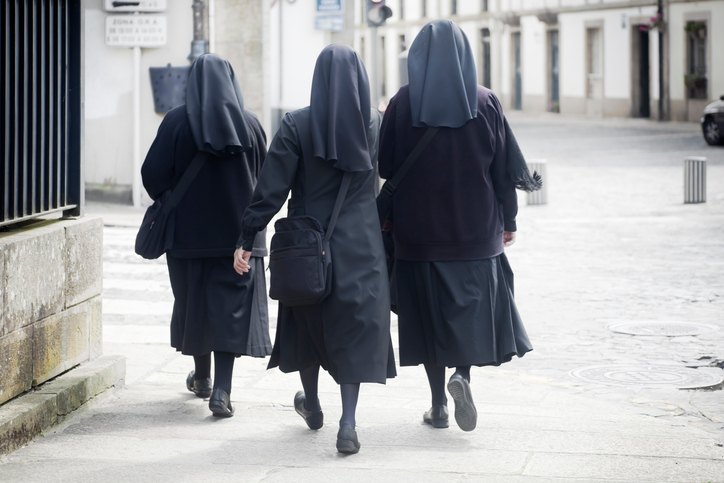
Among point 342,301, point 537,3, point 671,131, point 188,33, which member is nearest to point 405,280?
point 342,301

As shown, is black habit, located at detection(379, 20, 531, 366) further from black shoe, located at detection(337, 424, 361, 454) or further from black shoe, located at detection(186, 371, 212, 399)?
black shoe, located at detection(186, 371, 212, 399)

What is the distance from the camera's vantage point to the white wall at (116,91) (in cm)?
1512

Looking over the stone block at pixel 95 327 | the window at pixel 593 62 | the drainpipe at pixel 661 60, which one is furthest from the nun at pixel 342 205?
the window at pixel 593 62

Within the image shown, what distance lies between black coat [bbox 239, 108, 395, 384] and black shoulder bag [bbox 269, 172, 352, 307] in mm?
57

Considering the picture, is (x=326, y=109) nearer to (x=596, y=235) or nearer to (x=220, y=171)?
(x=220, y=171)

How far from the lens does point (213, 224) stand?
546 centimetres

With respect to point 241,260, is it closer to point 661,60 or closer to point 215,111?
point 215,111

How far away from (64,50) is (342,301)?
200cm

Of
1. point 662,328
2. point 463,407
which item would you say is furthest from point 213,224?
point 662,328

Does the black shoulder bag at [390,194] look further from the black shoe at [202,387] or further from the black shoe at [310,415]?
the black shoe at [202,387]

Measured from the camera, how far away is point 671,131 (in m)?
31.2

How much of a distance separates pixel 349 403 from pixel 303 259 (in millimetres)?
646

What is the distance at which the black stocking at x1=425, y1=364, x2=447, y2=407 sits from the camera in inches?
202

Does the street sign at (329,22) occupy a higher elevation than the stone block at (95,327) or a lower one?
higher
